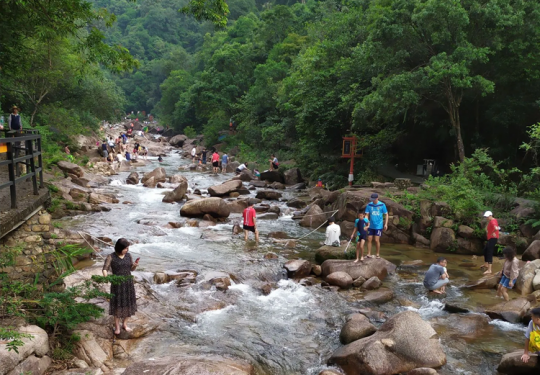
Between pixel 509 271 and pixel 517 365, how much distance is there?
357 centimetres

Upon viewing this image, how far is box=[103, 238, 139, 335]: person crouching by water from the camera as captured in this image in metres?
7.00

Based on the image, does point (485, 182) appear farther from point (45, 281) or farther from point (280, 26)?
point (280, 26)

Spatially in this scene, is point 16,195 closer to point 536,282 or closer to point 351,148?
point 536,282

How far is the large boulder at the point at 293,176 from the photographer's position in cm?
2780

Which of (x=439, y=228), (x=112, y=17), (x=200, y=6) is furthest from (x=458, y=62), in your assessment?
(x=112, y=17)

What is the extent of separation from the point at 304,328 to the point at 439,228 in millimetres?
7673

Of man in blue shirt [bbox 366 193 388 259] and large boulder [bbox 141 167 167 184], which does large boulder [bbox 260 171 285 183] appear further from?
man in blue shirt [bbox 366 193 388 259]

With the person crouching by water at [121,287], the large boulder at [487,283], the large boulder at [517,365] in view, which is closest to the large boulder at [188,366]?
the person crouching by water at [121,287]

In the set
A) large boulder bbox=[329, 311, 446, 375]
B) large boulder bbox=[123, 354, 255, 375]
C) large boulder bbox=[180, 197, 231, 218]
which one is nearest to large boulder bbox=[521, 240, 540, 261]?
large boulder bbox=[329, 311, 446, 375]

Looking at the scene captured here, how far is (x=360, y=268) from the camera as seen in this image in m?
11.1

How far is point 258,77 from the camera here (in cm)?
4097

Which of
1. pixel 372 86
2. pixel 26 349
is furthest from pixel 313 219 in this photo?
pixel 26 349

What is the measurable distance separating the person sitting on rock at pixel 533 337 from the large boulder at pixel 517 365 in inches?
2.7

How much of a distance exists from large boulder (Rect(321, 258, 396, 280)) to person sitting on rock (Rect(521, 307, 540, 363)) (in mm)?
4715
